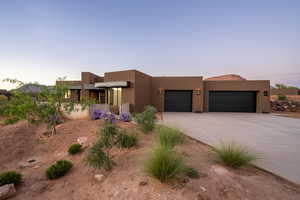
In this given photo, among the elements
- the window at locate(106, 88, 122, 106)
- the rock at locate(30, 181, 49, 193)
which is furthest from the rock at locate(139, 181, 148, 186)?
the window at locate(106, 88, 122, 106)

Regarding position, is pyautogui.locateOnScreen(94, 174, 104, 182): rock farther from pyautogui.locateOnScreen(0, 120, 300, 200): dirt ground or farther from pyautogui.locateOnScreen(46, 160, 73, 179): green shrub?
pyautogui.locateOnScreen(46, 160, 73, 179): green shrub

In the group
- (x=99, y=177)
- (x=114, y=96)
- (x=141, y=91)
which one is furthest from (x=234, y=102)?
(x=99, y=177)

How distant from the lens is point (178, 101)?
12336mm

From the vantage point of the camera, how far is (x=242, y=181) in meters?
2.01

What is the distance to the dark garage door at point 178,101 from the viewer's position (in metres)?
12.3

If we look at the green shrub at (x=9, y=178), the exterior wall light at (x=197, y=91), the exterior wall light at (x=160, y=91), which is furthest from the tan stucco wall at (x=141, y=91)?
the green shrub at (x=9, y=178)

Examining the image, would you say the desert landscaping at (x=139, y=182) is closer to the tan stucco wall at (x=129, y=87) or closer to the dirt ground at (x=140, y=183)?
the dirt ground at (x=140, y=183)

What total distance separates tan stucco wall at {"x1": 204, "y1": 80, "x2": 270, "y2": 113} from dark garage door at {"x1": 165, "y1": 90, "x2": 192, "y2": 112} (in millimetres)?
1878

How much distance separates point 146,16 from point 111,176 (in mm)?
13156

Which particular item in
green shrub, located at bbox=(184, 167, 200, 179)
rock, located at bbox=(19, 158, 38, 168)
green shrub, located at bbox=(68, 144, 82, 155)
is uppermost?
green shrub, located at bbox=(184, 167, 200, 179)

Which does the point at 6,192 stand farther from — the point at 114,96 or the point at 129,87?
the point at 114,96

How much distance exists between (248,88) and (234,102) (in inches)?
77.0

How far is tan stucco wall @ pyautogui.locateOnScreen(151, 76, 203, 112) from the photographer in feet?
39.1

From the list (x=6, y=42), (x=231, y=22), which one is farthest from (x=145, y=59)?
(x=6, y=42)
